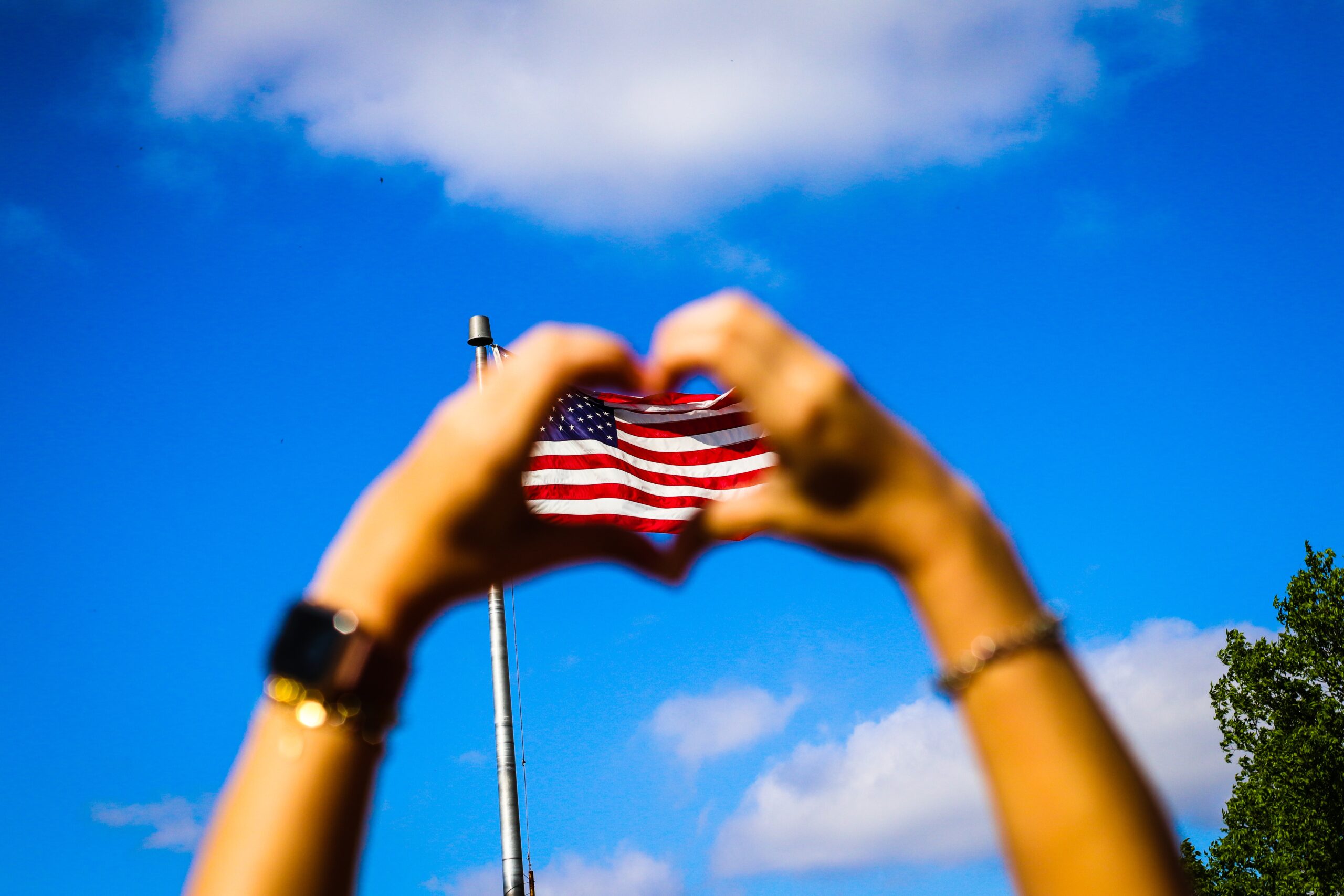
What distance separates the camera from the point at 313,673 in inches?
40.3

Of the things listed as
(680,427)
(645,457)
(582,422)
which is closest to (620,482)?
(645,457)

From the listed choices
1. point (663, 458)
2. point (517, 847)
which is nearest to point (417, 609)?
point (663, 458)

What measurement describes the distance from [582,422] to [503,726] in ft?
14.2

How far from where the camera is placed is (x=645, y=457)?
8.12 m

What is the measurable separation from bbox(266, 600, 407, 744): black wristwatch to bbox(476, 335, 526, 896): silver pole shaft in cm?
888

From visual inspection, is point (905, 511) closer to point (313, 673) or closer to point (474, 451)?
point (474, 451)

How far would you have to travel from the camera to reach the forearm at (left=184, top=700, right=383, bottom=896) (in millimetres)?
942

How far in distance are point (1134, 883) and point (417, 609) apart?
735mm

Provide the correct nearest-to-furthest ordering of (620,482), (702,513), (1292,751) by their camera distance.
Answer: (702,513) → (620,482) → (1292,751)

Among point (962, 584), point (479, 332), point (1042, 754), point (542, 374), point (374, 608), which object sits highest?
point (479, 332)

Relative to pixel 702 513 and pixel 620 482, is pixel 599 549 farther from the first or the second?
pixel 620 482

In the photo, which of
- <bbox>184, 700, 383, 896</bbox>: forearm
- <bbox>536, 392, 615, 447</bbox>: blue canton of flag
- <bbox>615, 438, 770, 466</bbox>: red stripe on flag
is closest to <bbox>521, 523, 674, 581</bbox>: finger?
<bbox>184, 700, 383, 896</bbox>: forearm

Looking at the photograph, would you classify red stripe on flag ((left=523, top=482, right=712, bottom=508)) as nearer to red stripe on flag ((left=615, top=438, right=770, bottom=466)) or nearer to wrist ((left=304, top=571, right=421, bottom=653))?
red stripe on flag ((left=615, top=438, right=770, bottom=466))

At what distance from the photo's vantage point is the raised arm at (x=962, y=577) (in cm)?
92
